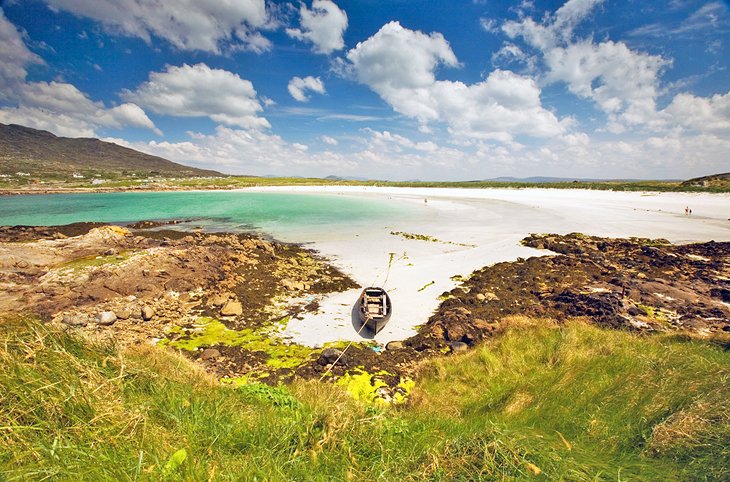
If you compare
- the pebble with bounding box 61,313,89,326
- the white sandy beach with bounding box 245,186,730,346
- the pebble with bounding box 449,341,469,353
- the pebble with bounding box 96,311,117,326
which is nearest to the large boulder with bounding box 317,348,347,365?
the white sandy beach with bounding box 245,186,730,346

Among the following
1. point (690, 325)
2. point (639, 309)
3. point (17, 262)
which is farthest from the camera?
point (17, 262)

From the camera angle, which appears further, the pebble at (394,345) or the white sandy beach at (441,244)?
the white sandy beach at (441,244)

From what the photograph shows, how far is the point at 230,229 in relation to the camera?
1371 inches

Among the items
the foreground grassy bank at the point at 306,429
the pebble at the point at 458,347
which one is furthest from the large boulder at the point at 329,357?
the pebble at the point at 458,347

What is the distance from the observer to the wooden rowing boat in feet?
37.9

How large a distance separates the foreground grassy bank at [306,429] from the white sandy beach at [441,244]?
20.8 ft

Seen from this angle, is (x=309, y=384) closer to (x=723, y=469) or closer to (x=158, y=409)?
(x=158, y=409)

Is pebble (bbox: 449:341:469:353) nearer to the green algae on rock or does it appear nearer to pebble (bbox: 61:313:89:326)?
the green algae on rock

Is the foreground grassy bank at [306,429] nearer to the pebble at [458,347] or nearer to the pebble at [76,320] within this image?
the pebble at [458,347]

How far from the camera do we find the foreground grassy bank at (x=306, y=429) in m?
2.97

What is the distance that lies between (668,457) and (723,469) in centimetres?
59

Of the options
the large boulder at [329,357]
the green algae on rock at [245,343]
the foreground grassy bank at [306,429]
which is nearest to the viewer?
the foreground grassy bank at [306,429]

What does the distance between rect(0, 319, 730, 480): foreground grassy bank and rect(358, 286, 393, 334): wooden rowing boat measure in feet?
17.7

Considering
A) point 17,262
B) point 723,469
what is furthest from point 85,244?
point 723,469
